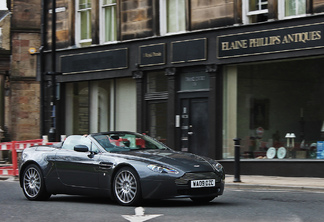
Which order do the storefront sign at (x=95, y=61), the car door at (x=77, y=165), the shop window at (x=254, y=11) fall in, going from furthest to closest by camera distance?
the storefront sign at (x=95, y=61) → the shop window at (x=254, y=11) → the car door at (x=77, y=165)

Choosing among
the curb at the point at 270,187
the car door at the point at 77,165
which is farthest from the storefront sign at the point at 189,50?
the car door at the point at 77,165

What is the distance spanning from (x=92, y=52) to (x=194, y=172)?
14.8 meters

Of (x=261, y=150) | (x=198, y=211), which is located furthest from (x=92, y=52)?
(x=198, y=211)

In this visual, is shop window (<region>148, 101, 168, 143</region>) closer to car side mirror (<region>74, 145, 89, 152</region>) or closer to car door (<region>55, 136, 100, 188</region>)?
car door (<region>55, 136, 100, 188</region>)

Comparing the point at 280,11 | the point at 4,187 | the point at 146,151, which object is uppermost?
the point at 280,11

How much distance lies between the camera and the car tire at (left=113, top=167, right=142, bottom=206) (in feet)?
35.5

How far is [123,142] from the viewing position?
39.5 feet

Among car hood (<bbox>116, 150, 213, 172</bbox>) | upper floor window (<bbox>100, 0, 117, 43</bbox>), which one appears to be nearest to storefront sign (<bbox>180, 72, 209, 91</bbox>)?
upper floor window (<bbox>100, 0, 117, 43</bbox>)

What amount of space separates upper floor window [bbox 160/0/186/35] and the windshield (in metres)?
10.1

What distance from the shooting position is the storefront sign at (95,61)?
23.8 meters

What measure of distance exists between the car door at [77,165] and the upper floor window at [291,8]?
8719 mm

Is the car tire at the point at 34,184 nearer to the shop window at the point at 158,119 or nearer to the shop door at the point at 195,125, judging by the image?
the shop door at the point at 195,125

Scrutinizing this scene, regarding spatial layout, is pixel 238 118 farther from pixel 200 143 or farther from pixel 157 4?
pixel 157 4

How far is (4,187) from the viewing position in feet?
53.4
